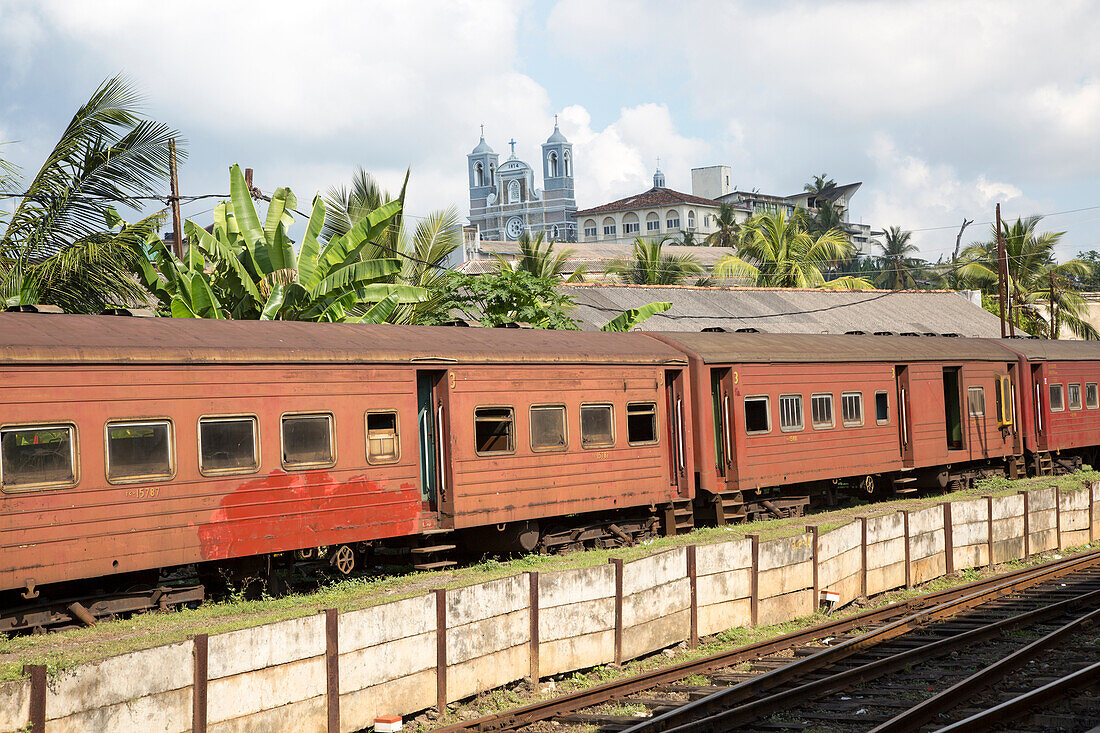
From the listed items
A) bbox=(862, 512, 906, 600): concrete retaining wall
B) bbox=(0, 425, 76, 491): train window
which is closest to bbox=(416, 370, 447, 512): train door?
bbox=(0, 425, 76, 491): train window

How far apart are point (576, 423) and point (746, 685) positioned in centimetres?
591

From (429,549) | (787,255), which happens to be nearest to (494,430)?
(429,549)

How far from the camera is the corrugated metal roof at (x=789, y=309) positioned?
32125mm

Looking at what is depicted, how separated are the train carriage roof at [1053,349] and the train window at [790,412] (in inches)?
363

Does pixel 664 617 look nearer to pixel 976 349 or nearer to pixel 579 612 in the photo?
pixel 579 612

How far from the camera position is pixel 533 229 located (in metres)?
184

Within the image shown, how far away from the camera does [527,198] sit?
612 ft

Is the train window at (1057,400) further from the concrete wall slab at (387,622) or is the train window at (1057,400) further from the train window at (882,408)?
the concrete wall slab at (387,622)

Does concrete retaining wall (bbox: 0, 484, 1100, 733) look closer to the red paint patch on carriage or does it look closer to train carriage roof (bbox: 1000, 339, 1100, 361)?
the red paint patch on carriage

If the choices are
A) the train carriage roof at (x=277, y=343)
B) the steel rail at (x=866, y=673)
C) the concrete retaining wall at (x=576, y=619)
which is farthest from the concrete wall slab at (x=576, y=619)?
the train carriage roof at (x=277, y=343)

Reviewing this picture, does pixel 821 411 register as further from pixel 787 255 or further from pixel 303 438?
pixel 787 255

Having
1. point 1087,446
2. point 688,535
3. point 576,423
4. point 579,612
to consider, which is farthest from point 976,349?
point 579,612

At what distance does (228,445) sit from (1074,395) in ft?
75.7

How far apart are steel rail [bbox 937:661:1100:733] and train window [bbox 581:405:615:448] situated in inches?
276
